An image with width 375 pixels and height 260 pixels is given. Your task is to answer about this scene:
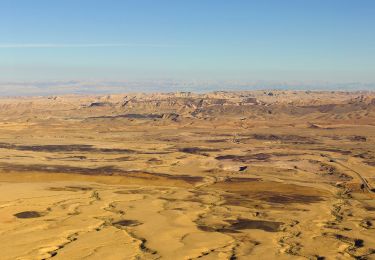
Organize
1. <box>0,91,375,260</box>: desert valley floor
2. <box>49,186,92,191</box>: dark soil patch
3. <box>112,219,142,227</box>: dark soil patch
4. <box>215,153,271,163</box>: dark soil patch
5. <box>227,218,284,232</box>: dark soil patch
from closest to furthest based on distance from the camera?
1. <box>0,91,375,260</box>: desert valley floor
2. <box>227,218,284,232</box>: dark soil patch
3. <box>112,219,142,227</box>: dark soil patch
4. <box>49,186,92,191</box>: dark soil patch
5. <box>215,153,271,163</box>: dark soil patch

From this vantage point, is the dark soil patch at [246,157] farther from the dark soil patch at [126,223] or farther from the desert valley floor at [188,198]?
the dark soil patch at [126,223]

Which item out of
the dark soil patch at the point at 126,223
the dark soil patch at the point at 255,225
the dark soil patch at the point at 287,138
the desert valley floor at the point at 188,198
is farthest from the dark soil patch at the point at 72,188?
the dark soil patch at the point at 287,138

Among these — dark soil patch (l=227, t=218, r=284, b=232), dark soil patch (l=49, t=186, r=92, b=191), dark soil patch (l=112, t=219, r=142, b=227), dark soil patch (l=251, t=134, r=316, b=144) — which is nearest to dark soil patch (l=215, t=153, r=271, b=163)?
dark soil patch (l=251, t=134, r=316, b=144)

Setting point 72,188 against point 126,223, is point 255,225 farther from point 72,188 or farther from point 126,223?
→ point 72,188

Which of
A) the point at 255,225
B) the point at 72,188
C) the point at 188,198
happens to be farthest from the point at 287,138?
the point at 255,225

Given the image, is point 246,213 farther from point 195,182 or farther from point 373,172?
point 373,172

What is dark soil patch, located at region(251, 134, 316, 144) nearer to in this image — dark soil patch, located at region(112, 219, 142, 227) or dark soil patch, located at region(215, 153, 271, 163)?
dark soil patch, located at region(215, 153, 271, 163)

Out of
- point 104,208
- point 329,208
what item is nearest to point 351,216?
point 329,208

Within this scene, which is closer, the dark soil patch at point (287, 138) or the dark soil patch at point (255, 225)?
the dark soil patch at point (255, 225)
